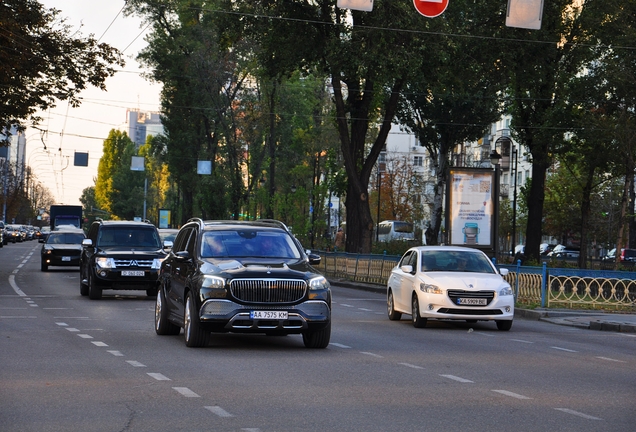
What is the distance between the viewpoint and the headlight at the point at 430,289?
2116 cm

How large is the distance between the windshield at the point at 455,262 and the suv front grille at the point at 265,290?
22.5ft

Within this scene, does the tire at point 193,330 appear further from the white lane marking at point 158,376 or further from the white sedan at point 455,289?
the white sedan at point 455,289

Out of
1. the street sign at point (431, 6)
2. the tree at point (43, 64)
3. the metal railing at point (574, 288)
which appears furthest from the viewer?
the tree at point (43, 64)

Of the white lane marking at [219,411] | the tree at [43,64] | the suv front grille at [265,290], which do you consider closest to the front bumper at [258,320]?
the suv front grille at [265,290]

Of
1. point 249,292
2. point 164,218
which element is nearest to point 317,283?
point 249,292

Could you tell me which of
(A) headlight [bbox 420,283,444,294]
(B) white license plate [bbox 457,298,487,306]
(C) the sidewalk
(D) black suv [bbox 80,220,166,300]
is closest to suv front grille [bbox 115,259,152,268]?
(D) black suv [bbox 80,220,166,300]

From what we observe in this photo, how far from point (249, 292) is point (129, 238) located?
14.4 meters

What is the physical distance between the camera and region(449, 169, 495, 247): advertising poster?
34469mm

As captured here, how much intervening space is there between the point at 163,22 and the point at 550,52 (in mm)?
→ 36076

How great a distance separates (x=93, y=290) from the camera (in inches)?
1121

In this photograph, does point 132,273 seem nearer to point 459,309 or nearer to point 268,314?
point 459,309

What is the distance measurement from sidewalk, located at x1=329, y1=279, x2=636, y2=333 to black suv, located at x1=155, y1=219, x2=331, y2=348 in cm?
891

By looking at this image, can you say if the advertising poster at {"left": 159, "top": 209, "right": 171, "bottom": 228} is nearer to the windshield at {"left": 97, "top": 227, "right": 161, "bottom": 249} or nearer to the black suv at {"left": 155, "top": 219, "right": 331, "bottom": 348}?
the windshield at {"left": 97, "top": 227, "right": 161, "bottom": 249}

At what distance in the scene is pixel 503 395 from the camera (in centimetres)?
1140
